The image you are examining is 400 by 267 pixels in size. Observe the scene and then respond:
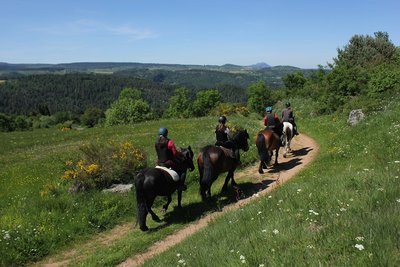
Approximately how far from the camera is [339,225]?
631 centimetres

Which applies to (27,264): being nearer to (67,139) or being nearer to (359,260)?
(359,260)

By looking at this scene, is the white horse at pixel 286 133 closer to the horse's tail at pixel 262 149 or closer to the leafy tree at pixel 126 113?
the horse's tail at pixel 262 149

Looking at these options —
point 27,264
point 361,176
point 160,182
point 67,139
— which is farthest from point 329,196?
point 67,139

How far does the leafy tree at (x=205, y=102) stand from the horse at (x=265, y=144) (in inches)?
4135

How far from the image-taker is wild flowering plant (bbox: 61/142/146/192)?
53.2 ft

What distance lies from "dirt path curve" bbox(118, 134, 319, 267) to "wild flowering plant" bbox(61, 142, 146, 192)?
5.17m

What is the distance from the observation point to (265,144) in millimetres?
18094

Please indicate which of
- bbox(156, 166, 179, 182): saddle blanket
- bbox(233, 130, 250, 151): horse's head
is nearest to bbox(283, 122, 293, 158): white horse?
bbox(233, 130, 250, 151): horse's head

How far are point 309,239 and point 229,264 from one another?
1415mm

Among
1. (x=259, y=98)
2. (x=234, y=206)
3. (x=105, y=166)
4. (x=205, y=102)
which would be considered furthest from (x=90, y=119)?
(x=234, y=206)

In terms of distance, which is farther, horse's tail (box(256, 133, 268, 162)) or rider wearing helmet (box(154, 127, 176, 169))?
horse's tail (box(256, 133, 268, 162))

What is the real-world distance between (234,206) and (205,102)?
113m

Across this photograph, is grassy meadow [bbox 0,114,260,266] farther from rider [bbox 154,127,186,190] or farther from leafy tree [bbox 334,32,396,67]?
leafy tree [bbox 334,32,396,67]

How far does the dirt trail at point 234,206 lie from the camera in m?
11.5
